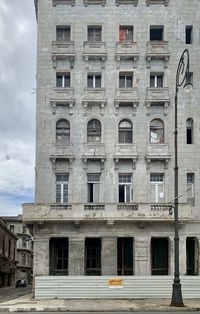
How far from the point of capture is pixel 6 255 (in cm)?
7462

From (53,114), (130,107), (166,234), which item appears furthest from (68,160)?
(166,234)

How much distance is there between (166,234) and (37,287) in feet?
30.6

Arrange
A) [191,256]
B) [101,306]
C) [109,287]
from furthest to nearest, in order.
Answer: [191,256] < [109,287] < [101,306]

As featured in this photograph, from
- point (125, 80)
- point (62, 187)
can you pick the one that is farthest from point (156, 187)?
point (125, 80)

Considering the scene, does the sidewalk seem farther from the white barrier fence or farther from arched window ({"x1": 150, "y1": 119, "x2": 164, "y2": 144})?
arched window ({"x1": 150, "y1": 119, "x2": 164, "y2": 144})

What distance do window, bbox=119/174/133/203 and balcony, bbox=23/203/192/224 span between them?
2268 millimetres

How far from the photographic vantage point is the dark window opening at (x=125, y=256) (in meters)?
37.0

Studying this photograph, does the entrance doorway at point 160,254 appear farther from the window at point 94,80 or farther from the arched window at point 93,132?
the window at point 94,80

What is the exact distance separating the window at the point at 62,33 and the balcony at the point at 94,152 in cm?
814

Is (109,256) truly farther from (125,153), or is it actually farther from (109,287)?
(125,153)

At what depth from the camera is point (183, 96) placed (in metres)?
38.1

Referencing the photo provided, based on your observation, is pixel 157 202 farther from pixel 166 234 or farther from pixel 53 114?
pixel 53 114

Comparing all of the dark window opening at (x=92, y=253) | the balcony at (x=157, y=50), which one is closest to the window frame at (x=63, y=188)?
the dark window opening at (x=92, y=253)

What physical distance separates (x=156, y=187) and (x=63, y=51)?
38.5ft
